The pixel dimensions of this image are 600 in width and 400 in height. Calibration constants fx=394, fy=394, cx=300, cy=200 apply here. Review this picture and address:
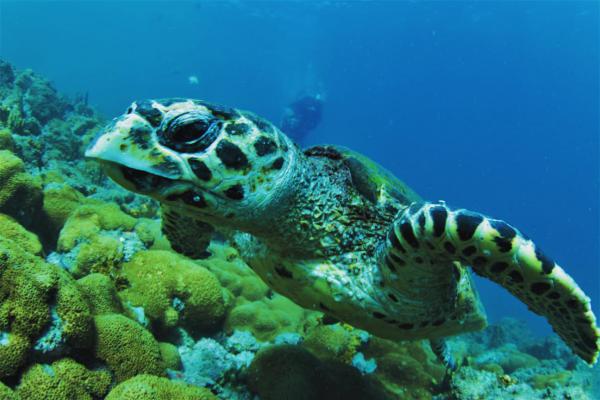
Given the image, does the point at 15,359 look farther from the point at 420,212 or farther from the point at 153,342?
the point at 420,212

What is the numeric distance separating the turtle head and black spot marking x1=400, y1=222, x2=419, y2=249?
0.73 m

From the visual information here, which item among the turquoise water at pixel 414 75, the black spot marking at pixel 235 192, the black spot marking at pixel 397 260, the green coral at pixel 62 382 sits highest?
the turquoise water at pixel 414 75

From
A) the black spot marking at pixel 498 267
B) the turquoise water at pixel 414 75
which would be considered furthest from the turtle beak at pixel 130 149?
the turquoise water at pixel 414 75

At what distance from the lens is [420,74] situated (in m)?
97.2

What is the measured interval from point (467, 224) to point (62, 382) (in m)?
2.38

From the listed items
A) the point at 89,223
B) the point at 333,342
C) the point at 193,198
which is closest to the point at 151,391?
the point at 193,198

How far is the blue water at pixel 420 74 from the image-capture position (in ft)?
211

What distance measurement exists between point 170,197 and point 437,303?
188 cm

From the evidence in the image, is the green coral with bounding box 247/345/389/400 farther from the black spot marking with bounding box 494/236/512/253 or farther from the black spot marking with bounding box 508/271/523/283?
the black spot marking with bounding box 494/236/512/253

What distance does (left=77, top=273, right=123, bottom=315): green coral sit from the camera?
2941 mm

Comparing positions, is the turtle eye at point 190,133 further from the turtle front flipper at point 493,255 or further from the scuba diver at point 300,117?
the scuba diver at point 300,117

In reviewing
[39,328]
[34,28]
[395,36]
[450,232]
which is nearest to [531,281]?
[450,232]

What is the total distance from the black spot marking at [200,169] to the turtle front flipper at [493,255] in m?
1.05

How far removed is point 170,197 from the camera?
192cm
